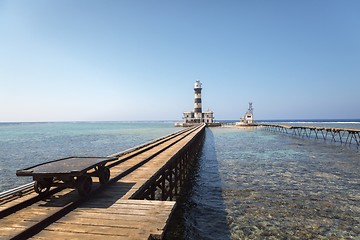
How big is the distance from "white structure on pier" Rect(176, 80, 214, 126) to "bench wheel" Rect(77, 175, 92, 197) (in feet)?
312

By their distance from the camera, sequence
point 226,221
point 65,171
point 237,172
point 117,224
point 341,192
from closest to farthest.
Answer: point 117,224
point 65,171
point 226,221
point 341,192
point 237,172

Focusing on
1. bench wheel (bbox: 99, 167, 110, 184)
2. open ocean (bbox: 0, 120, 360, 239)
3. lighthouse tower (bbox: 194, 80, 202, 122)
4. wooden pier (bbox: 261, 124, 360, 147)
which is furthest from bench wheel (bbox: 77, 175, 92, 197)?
lighthouse tower (bbox: 194, 80, 202, 122)

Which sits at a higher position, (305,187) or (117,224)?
(117,224)

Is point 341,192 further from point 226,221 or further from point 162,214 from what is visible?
point 162,214

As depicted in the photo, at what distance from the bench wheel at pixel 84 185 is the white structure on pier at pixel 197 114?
95.2m

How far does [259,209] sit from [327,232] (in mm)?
2597

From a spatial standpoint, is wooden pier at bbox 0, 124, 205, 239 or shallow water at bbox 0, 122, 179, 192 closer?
wooden pier at bbox 0, 124, 205, 239

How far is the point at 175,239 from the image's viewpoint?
7.68 m

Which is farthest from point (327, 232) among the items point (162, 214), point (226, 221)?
point (162, 214)

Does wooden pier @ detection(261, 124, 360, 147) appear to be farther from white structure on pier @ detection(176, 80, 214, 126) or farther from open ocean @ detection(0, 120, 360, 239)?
white structure on pier @ detection(176, 80, 214, 126)

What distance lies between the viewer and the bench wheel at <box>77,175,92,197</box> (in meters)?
5.53

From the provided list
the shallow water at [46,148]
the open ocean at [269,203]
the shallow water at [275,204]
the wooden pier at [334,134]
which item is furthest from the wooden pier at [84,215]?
the wooden pier at [334,134]

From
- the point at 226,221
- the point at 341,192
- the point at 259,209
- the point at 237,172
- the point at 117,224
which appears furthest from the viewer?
the point at 237,172

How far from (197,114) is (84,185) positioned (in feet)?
325
